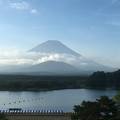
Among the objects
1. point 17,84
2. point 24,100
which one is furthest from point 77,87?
point 24,100

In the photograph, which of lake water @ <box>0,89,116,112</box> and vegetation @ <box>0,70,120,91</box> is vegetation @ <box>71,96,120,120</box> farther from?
vegetation @ <box>0,70,120,91</box>

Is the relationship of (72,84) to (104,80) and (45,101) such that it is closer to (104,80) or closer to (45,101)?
(104,80)

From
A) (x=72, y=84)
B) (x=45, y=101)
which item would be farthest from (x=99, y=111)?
(x=72, y=84)

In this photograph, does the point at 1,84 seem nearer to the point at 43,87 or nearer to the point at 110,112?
the point at 43,87

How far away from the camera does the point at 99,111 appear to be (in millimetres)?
13773

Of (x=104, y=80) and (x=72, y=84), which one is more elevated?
(x=104, y=80)

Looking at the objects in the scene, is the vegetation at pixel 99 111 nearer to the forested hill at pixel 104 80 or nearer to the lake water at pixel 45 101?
the lake water at pixel 45 101

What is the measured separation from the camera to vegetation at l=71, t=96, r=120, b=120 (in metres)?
13.8

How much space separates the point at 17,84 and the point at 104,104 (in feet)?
146

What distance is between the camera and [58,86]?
196 feet

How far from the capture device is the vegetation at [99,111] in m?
13.8

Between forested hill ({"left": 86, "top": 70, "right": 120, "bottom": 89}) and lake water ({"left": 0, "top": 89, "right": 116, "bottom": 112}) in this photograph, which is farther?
forested hill ({"left": 86, "top": 70, "right": 120, "bottom": 89})

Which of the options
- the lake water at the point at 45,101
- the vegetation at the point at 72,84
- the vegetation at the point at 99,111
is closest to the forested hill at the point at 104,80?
the vegetation at the point at 72,84

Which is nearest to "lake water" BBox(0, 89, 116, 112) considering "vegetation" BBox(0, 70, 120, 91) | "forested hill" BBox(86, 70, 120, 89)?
"vegetation" BBox(0, 70, 120, 91)
